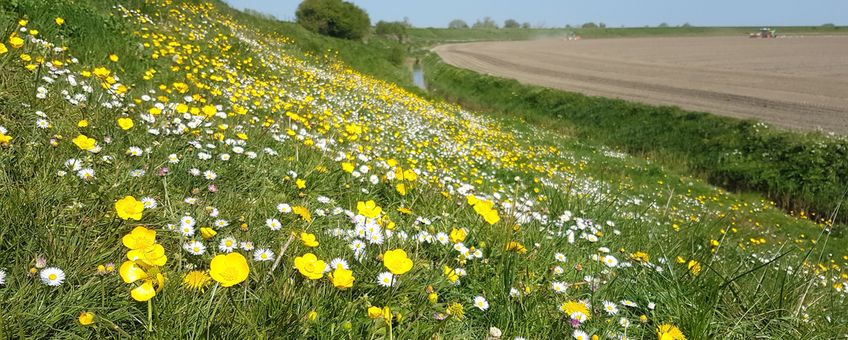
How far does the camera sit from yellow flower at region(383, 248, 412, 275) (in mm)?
1761

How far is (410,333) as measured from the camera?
182 centimetres

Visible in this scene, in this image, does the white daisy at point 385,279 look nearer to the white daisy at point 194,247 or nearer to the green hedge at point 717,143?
the white daisy at point 194,247

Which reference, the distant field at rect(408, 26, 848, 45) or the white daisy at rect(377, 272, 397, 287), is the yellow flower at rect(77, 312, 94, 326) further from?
the distant field at rect(408, 26, 848, 45)

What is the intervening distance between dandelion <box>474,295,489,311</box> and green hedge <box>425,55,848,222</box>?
10534mm

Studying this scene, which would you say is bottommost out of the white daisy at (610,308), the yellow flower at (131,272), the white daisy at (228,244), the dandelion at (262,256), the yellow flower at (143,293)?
the white daisy at (610,308)

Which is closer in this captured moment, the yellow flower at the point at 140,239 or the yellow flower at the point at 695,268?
the yellow flower at the point at 140,239

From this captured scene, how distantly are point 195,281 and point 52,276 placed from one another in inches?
17.3

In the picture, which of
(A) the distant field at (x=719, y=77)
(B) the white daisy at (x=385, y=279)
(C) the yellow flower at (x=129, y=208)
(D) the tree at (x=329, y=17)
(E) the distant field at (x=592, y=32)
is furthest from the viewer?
(E) the distant field at (x=592, y=32)

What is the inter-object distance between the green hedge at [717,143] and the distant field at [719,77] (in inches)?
174

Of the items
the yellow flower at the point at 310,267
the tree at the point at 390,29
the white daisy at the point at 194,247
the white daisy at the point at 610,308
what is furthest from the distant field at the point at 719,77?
the tree at the point at 390,29

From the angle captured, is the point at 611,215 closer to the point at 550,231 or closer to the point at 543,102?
the point at 550,231

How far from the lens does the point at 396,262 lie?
1809 mm

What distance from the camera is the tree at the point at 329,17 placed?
162ft

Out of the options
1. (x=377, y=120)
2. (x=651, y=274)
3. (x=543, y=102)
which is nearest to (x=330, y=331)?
(x=651, y=274)
